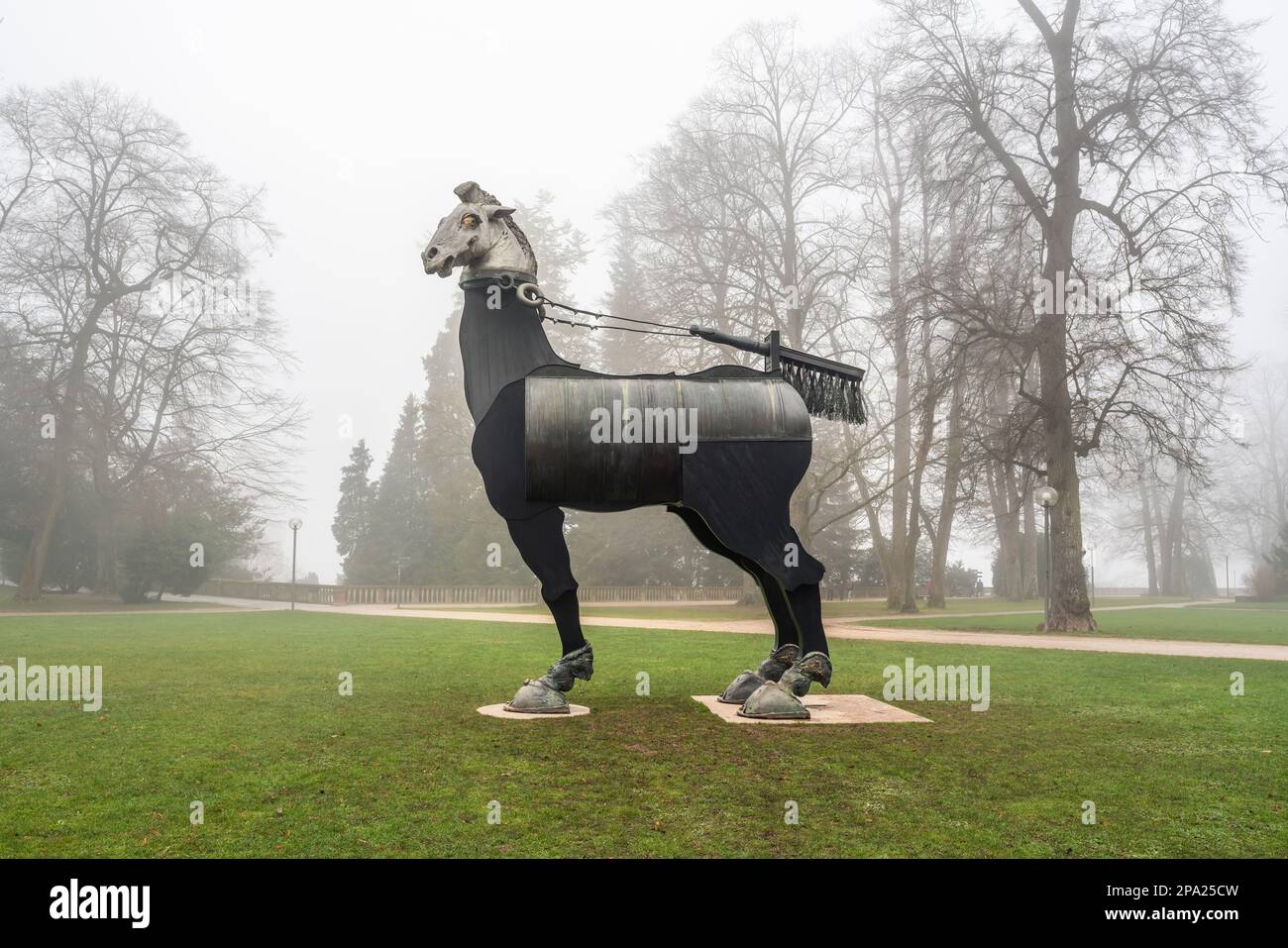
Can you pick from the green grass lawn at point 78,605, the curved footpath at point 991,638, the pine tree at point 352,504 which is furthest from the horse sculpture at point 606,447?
the pine tree at point 352,504

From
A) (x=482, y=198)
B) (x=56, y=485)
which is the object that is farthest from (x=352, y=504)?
(x=482, y=198)

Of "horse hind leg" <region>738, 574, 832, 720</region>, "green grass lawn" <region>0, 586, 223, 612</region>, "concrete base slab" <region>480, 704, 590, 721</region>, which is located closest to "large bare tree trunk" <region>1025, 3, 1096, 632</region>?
"horse hind leg" <region>738, 574, 832, 720</region>

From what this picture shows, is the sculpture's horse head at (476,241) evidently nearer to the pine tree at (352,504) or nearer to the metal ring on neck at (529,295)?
the metal ring on neck at (529,295)

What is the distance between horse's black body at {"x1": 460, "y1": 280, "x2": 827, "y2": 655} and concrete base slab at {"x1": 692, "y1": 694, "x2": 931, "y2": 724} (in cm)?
60

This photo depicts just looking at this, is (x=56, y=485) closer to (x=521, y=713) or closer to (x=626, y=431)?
(x=521, y=713)

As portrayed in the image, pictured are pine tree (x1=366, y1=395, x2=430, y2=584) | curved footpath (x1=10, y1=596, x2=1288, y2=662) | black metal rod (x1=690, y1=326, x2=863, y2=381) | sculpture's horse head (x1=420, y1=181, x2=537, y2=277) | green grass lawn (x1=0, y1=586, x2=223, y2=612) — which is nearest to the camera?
sculpture's horse head (x1=420, y1=181, x2=537, y2=277)

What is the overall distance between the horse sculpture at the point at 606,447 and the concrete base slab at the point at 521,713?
0.07m

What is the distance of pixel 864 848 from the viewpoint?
4.29m

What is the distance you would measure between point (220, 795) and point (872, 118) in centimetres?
3116

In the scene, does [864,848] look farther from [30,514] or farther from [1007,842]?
[30,514]

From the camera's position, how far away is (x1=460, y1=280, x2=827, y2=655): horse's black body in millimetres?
7430

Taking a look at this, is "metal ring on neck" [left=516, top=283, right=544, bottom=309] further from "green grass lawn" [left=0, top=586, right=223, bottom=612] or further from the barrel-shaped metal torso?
"green grass lawn" [left=0, top=586, right=223, bottom=612]

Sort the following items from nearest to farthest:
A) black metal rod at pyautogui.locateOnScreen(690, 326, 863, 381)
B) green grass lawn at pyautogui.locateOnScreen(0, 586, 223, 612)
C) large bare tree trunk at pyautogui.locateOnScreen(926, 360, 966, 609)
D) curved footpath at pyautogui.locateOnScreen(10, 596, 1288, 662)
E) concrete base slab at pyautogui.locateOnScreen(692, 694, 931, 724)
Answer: concrete base slab at pyautogui.locateOnScreen(692, 694, 931, 724), black metal rod at pyautogui.locateOnScreen(690, 326, 863, 381), curved footpath at pyautogui.locateOnScreen(10, 596, 1288, 662), large bare tree trunk at pyautogui.locateOnScreen(926, 360, 966, 609), green grass lawn at pyautogui.locateOnScreen(0, 586, 223, 612)

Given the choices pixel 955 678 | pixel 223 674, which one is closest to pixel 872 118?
pixel 955 678
